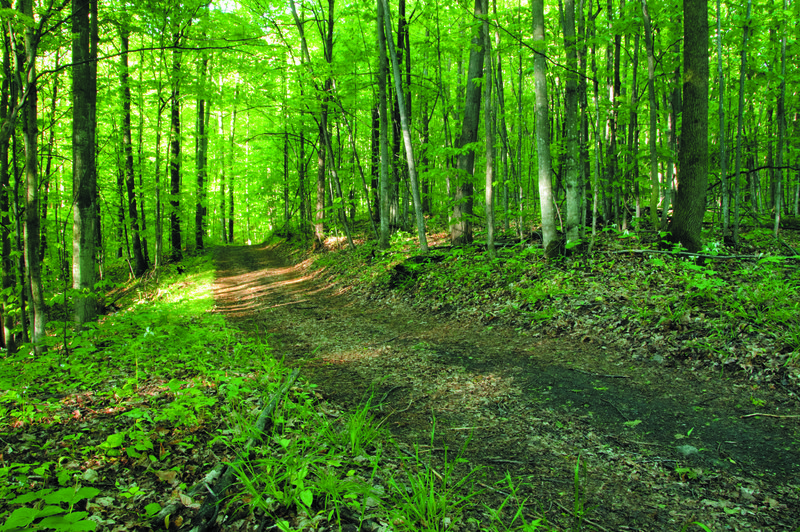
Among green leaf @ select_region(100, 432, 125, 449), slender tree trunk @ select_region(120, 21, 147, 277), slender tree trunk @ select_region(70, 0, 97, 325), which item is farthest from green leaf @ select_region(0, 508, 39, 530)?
slender tree trunk @ select_region(120, 21, 147, 277)

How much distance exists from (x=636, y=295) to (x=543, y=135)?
3.67m

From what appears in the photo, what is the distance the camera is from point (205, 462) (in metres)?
2.67

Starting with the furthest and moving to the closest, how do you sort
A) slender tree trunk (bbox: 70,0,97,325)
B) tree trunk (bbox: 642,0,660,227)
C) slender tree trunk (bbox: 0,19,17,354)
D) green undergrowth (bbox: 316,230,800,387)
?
tree trunk (bbox: 642,0,660,227) < slender tree trunk (bbox: 70,0,97,325) < slender tree trunk (bbox: 0,19,17,354) < green undergrowth (bbox: 316,230,800,387)

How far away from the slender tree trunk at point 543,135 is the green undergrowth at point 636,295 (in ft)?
1.61

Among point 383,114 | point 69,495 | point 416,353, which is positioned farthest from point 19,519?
point 383,114

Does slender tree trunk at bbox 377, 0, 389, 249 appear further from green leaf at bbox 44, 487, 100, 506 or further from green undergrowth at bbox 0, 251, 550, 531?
green leaf at bbox 44, 487, 100, 506

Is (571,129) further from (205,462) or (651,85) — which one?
(205,462)

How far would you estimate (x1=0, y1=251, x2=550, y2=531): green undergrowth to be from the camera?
213cm

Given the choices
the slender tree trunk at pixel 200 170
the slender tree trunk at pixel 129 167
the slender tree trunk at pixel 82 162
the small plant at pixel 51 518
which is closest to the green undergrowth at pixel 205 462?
the small plant at pixel 51 518

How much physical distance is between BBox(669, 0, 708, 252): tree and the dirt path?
3.98 meters

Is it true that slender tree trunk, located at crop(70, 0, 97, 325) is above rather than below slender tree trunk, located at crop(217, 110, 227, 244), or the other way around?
below

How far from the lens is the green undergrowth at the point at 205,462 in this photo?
2.13 m

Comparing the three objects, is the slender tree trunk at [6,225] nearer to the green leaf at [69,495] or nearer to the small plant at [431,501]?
the green leaf at [69,495]

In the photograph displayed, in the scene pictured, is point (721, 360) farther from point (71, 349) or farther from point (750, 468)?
point (71, 349)
